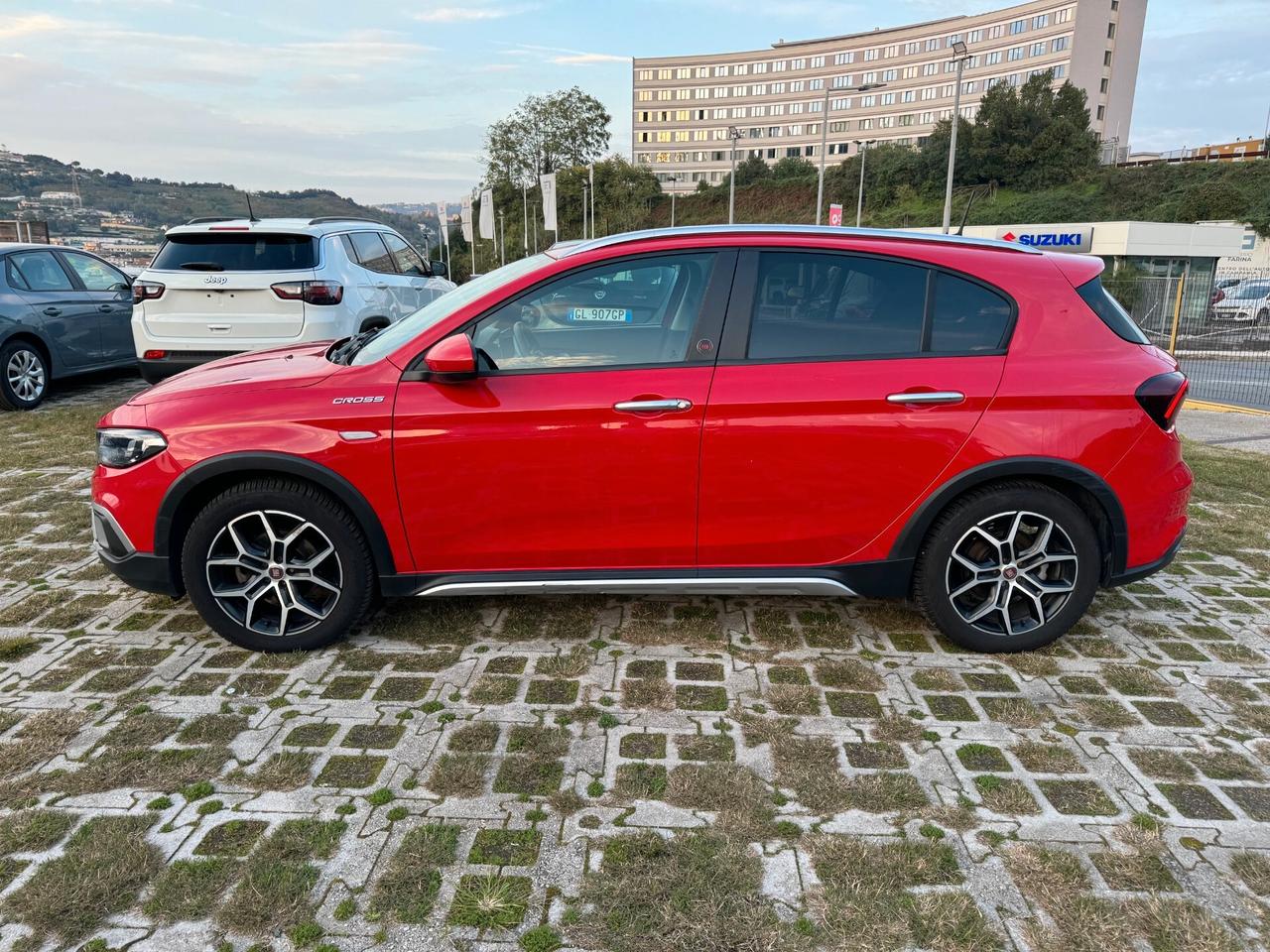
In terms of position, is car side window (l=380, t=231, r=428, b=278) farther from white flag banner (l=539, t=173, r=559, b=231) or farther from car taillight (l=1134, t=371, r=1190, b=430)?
white flag banner (l=539, t=173, r=559, b=231)

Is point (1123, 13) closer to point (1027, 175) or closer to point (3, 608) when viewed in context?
point (1027, 175)

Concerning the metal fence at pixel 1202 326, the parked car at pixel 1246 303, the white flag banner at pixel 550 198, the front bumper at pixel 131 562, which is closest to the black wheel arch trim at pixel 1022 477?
the front bumper at pixel 131 562

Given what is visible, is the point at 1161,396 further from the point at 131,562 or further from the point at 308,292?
the point at 308,292

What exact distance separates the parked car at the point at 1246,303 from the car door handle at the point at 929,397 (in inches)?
745

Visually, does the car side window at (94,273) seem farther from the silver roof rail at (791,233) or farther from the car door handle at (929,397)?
the car door handle at (929,397)

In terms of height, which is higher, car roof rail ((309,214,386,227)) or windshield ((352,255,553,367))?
car roof rail ((309,214,386,227))

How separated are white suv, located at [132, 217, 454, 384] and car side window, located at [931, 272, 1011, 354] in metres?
5.23

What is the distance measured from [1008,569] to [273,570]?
315 centimetres

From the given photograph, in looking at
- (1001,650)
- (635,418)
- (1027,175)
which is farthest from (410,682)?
(1027,175)

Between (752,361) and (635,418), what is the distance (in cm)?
54

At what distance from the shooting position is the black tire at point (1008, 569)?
3592 mm

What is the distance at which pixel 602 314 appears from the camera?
3592 millimetres

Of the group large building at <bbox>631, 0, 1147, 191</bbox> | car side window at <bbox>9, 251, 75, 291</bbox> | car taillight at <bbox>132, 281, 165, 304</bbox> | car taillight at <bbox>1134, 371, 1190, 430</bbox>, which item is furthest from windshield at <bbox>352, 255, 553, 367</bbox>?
large building at <bbox>631, 0, 1147, 191</bbox>

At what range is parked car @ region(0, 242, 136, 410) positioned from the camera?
8828 millimetres
